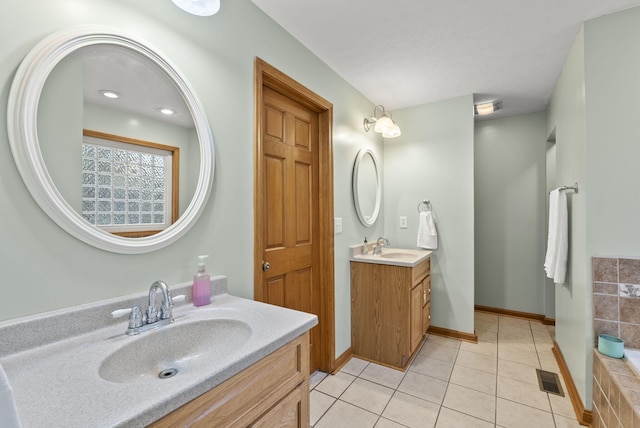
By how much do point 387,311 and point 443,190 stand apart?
1.35 meters

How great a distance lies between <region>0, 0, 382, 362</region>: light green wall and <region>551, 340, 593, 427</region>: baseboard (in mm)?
2064

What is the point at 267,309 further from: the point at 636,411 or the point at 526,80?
the point at 526,80

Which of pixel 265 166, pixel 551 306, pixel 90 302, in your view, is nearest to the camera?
pixel 90 302

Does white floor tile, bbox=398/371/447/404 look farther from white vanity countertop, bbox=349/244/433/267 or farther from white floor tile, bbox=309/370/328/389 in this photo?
white vanity countertop, bbox=349/244/433/267

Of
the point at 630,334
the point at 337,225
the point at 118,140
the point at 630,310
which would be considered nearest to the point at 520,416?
the point at 630,334

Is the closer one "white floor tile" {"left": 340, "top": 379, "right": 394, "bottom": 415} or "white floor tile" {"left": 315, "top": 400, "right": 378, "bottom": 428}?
"white floor tile" {"left": 315, "top": 400, "right": 378, "bottom": 428}

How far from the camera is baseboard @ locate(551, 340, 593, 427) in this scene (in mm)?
1605

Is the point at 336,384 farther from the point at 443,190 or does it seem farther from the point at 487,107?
the point at 487,107

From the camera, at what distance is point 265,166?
1.76 metres

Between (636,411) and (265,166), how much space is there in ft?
6.69

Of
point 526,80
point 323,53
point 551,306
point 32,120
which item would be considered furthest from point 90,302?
point 551,306

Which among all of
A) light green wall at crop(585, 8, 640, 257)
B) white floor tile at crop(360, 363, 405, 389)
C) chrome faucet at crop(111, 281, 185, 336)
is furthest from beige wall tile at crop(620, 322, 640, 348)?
chrome faucet at crop(111, 281, 185, 336)

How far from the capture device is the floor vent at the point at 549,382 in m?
1.92

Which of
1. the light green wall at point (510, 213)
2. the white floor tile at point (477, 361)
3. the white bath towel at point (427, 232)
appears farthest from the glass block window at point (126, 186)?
the light green wall at point (510, 213)
